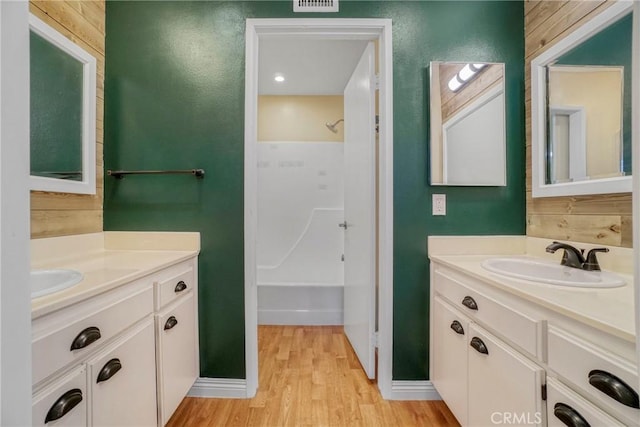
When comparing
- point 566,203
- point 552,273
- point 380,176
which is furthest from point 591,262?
point 380,176

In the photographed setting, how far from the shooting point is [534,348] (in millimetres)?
875

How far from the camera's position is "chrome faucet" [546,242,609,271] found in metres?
1.19

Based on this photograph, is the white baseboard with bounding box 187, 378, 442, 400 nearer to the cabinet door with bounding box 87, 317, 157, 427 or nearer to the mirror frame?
the cabinet door with bounding box 87, 317, 157, 427

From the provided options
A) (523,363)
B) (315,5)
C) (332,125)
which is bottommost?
(523,363)

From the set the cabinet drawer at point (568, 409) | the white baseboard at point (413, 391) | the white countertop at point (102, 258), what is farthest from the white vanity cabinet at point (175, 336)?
the cabinet drawer at point (568, 409)

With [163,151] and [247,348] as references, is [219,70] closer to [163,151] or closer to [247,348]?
[163,151]

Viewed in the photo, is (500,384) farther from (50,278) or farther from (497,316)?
(50,278)

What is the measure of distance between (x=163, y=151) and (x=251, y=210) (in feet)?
2.05

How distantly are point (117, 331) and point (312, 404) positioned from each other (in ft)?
3.59

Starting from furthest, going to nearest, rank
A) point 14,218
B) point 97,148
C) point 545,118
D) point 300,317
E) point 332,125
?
point 332,125
point 300,317
point 97,148
point 545,118
point 14,218

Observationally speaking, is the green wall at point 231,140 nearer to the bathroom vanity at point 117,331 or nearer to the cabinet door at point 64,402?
the bathroom vanity at point 117,331

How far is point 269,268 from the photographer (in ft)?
10.9

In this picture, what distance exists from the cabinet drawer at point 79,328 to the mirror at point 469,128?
1551mm

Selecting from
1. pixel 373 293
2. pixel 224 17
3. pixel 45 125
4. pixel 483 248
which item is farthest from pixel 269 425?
pixel 224 17
